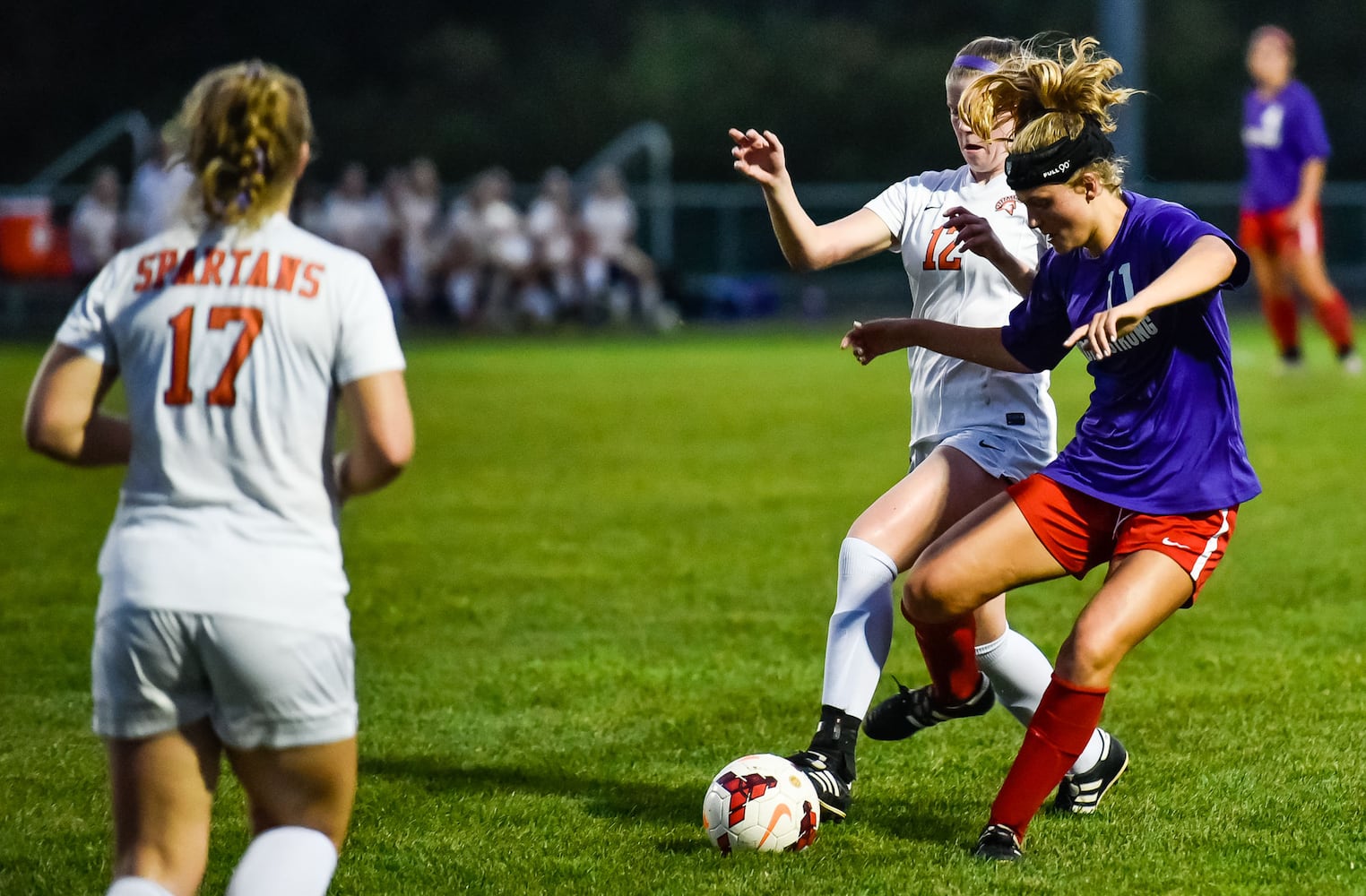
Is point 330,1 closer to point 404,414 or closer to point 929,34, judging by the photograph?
point 929,34

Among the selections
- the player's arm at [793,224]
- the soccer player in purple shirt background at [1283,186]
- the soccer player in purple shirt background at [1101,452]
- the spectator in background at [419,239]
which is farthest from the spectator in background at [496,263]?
the soccer player in purple shirt background at [1101,452]

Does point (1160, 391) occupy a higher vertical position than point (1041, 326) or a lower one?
lower

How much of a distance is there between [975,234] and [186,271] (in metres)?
2.29

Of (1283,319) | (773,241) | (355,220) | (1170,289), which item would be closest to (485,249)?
(355,220)

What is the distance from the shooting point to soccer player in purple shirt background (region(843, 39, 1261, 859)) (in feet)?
13.8

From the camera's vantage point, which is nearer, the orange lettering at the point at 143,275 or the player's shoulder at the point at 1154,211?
the orange lettering at the point at 143,275

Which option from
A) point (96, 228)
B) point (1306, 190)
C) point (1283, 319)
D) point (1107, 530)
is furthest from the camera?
point (96, 228)

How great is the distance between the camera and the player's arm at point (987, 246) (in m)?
4.68

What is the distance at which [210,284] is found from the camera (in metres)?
3.07

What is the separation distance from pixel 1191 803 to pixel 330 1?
4711 centimetres

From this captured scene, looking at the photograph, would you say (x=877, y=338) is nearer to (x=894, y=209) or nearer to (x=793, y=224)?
(x=793, y=224)

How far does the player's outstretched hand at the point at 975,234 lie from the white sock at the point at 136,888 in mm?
2633

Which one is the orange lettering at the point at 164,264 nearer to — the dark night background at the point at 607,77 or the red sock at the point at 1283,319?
the red sock at the point at 1283,319

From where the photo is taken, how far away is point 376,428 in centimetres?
310
